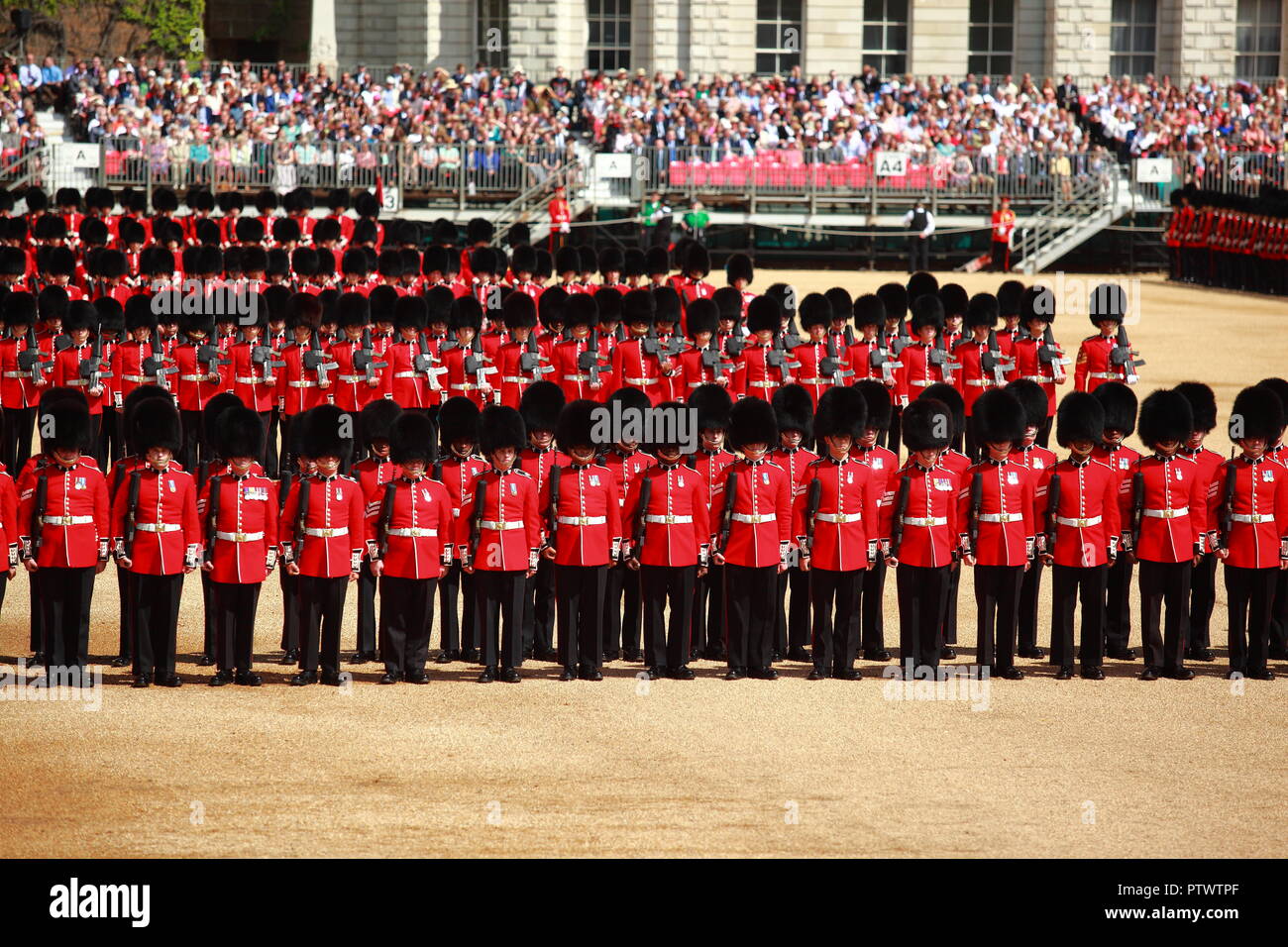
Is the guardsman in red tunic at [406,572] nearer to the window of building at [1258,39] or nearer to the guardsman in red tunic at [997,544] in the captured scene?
the guardsman in red tunic at [997,544]

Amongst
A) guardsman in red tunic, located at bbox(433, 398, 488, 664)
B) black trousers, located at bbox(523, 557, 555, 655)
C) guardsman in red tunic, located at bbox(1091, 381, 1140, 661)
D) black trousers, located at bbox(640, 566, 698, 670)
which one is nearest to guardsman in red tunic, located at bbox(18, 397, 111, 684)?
guardsman in red tunic, located at bbox(433, 398, 488, 664)

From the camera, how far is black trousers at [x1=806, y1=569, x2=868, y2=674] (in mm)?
8727

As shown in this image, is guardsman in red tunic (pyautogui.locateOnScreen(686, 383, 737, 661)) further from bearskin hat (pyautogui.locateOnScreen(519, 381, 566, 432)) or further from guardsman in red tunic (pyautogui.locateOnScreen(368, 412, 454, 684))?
guardsman in red tunic (pyautogui.locateOnScreen(368, 412, 454, 684))

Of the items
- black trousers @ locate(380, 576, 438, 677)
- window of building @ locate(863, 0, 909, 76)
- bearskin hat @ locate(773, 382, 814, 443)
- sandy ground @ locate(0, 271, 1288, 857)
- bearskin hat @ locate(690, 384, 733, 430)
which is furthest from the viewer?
window of building @ locate(863, 0, 909, 76)

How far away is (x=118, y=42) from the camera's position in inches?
1609

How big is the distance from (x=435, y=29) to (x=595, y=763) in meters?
29.1

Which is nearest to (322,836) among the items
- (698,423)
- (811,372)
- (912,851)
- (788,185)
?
(912,851)

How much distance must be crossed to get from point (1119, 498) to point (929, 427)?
904 millimetres

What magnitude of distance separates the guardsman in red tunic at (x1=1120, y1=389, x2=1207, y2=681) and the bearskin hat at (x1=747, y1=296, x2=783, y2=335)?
4.29 meters

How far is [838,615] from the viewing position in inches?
345

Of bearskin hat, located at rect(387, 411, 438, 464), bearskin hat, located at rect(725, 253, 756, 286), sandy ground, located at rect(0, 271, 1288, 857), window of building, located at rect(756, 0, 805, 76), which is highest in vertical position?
window of building, located at rect(756, 0, 805, 76)

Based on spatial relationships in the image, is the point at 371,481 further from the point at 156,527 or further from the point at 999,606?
the point at 999,606

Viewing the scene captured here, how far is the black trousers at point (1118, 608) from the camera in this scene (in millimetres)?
9172

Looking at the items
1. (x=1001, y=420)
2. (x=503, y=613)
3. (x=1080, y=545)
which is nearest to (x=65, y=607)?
(x=503, y=613)
